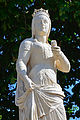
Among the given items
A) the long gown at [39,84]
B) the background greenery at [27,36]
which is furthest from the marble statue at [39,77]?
the background greenery at [27,36]

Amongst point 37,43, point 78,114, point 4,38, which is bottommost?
point 78,114

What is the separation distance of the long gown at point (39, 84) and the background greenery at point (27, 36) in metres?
4.48

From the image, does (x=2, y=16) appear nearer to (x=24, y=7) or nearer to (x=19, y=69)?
(x=24, y=7)

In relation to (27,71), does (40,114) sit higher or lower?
lower

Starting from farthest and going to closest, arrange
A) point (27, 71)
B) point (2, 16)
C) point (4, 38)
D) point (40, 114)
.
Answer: point (4, 38) → point (2, 16) → point (27, 71) → point (40, 114)

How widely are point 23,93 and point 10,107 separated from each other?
606 centimetres

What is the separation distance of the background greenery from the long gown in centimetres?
448

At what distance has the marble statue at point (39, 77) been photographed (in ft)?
25.4

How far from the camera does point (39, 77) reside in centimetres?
804

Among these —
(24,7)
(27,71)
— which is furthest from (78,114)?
(27,71)

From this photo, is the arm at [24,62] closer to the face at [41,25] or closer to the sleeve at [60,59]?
the face at [41,25]

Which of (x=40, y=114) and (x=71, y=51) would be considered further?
(x=71, y=51)

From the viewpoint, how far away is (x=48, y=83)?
26.4 ft

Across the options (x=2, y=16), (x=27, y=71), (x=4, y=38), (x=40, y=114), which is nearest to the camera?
(x=40, y=114)
